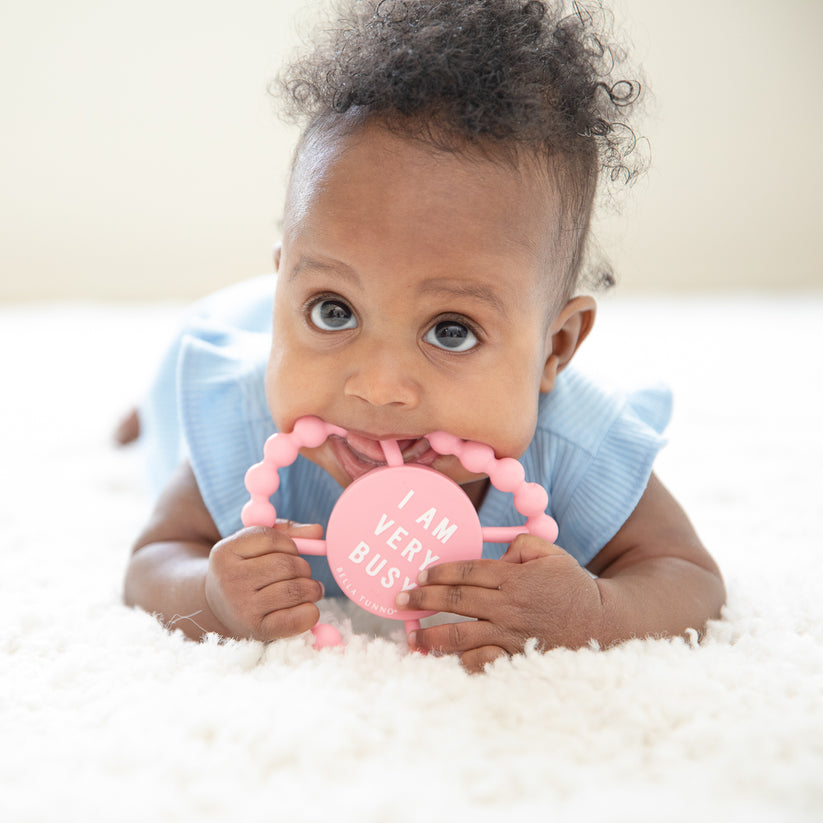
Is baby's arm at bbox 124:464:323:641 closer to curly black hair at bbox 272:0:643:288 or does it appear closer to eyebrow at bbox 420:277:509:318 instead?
eyebrow at bbox 420:277:509:318

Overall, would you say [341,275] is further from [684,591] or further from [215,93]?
[215,93]

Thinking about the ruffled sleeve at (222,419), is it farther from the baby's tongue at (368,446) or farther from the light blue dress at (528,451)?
the baby's tongue at (368,446)

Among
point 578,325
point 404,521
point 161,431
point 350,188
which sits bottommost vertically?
point 161,431

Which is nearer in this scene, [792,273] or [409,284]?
[409,284]

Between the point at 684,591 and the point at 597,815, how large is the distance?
0.35 m

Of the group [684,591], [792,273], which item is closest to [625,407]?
[684,591]

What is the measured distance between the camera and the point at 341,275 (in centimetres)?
78

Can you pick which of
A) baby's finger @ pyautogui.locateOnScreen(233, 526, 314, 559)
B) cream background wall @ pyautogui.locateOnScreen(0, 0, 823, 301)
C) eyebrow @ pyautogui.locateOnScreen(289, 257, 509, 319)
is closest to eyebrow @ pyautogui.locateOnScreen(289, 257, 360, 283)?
eyebrow @ pyautogui.locateOnScreen(289, 257, 509, 319)

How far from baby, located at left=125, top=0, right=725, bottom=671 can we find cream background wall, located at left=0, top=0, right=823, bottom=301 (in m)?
2.02

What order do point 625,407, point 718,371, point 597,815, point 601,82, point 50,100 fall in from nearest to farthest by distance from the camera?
point 597,815, point 601,82, point 625,407, point 718,371, point 50,100

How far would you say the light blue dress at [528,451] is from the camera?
0.96 meters

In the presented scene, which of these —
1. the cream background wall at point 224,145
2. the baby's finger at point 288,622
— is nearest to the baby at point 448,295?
the baby's finger at point 288,622

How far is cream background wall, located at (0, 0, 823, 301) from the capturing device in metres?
2.93

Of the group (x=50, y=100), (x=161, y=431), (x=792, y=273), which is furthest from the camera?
(x=792, y=273)
